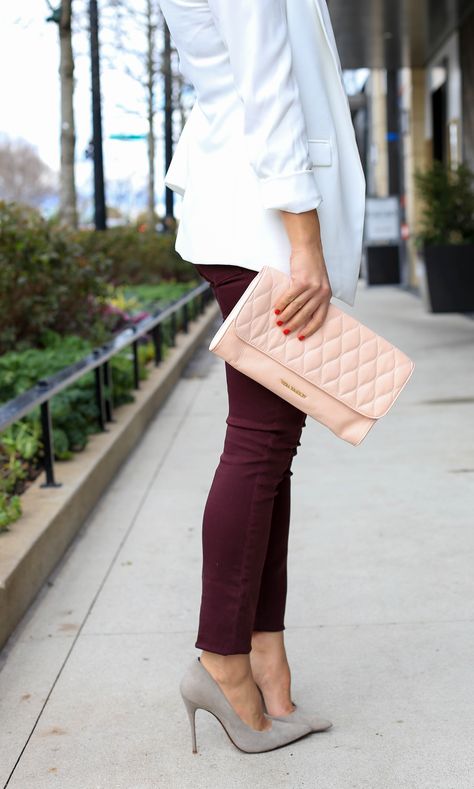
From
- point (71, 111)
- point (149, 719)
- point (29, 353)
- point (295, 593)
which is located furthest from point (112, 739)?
point (71, 111)

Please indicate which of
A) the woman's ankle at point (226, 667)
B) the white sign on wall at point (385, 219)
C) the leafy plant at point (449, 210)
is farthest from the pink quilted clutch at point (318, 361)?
the white sign on wall at point (385, 219)

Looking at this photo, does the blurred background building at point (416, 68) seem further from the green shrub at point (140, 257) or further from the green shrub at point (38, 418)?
the green shrub at point (38, 418)

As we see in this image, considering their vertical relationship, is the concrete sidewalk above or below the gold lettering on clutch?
below

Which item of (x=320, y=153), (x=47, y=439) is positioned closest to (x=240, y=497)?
(x=320, y=153)

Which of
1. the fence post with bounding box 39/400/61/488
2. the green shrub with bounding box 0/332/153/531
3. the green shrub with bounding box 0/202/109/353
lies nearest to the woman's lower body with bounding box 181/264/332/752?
the green shrub with bounding box 0/332/153/531

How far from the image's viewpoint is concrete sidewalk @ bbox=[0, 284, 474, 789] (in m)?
2.44

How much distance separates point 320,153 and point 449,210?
11.5 metres

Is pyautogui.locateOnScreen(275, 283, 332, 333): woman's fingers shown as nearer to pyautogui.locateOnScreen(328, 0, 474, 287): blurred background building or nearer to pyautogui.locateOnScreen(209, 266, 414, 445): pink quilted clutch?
pyautogui.locateOnScreen(209, 266, 414, 445): pink quilted clutch

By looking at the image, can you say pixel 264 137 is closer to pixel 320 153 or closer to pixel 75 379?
pixel 320 153

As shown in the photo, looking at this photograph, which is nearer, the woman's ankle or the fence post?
the woman's ankle

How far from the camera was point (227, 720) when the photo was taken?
7.93 ft

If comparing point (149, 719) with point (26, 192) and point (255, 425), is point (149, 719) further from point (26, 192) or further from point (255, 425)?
point (26, 192)

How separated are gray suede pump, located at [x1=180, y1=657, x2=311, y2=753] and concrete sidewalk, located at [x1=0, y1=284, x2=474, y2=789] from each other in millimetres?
34

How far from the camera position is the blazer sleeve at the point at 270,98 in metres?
2.15
